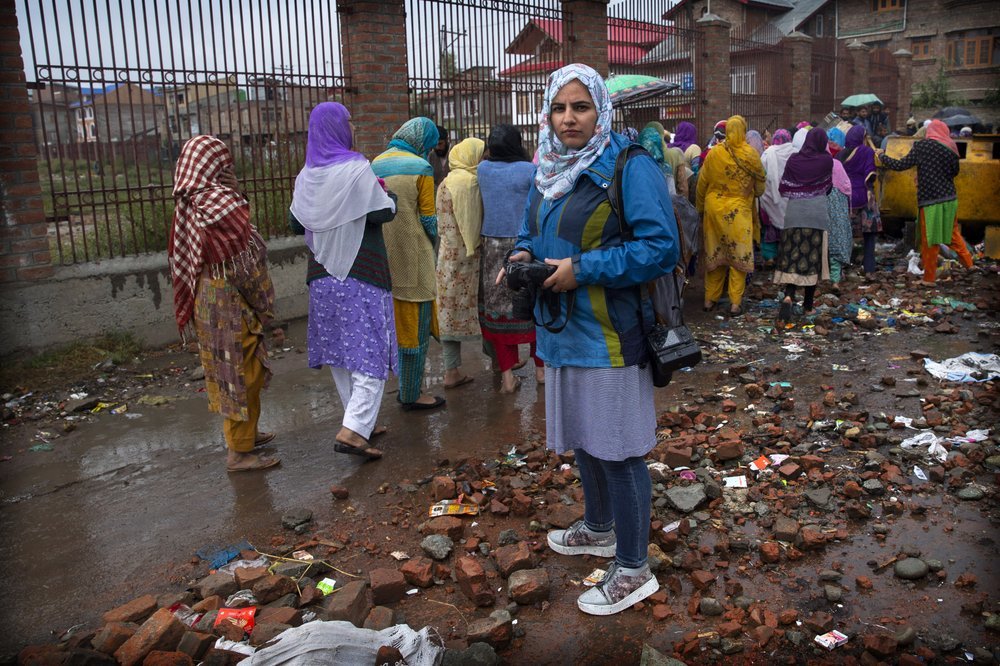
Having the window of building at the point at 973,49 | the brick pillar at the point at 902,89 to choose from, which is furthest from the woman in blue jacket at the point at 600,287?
the window of building at the point at 973,49

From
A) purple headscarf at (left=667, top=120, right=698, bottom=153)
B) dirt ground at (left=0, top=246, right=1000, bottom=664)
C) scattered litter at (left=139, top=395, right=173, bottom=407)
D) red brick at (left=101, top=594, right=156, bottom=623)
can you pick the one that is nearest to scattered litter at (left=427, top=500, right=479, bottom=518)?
dirt ground at (left=0, top=246, right=1000, bottom=664)

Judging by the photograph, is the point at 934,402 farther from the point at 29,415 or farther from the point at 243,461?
the point at 29,415

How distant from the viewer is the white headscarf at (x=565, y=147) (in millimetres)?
2877

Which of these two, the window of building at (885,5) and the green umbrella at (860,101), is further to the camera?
the window of building at (885,5)

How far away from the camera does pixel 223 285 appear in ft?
14.5

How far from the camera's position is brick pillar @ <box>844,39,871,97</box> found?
22203 mm

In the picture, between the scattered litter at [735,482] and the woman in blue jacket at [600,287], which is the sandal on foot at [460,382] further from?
the woman in blue jacket at [600,287]

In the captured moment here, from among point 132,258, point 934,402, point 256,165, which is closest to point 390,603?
point 934,402

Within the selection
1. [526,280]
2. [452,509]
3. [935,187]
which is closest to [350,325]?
[452,509]

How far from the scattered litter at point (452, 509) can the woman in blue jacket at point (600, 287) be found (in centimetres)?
99

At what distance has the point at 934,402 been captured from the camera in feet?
17.0

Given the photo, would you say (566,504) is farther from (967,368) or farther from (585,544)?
(967,368)

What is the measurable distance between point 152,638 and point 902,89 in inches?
1104

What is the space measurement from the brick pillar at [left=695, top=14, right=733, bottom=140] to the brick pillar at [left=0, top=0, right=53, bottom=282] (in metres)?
12.0
